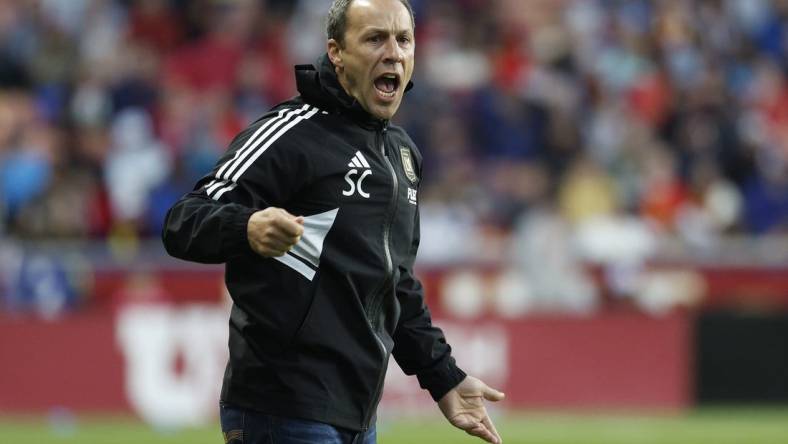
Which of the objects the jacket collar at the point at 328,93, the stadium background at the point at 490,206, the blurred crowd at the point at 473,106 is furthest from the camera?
the blurred crowd at the point at 473,106

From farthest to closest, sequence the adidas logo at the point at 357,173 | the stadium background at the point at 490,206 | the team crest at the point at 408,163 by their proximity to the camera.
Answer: the stadium background at the point at 490,206, the team crest at the point at 408,163, the adidas logo at the point at 357,173

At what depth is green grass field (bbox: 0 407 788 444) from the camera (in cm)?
1175

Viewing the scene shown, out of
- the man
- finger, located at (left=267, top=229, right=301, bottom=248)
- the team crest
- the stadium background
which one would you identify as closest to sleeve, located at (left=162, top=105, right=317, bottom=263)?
the man

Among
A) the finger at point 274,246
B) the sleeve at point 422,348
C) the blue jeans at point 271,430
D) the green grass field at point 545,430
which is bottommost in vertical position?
the green grass field at point 545,430

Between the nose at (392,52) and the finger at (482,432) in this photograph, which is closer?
the nose at (392,52)

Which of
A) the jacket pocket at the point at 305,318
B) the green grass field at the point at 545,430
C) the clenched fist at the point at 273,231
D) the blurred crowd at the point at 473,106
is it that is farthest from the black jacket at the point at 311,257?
the blurred crowd at the point at 473,106

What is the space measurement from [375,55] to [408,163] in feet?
1.38

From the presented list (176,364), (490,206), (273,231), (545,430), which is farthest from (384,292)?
(490,206)

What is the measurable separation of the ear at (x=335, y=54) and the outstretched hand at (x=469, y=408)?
45.6 inches

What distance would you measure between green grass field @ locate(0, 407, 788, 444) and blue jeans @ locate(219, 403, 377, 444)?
22.2 ft

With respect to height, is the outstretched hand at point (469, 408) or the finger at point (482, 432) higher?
the outstretched hand at point (469, 408)

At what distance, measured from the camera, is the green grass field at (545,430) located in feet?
38.5

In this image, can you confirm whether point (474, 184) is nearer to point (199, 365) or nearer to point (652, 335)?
point (652, 335)

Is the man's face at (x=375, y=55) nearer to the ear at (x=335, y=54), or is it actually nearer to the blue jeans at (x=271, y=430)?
the ear at (x=335, y=54)
